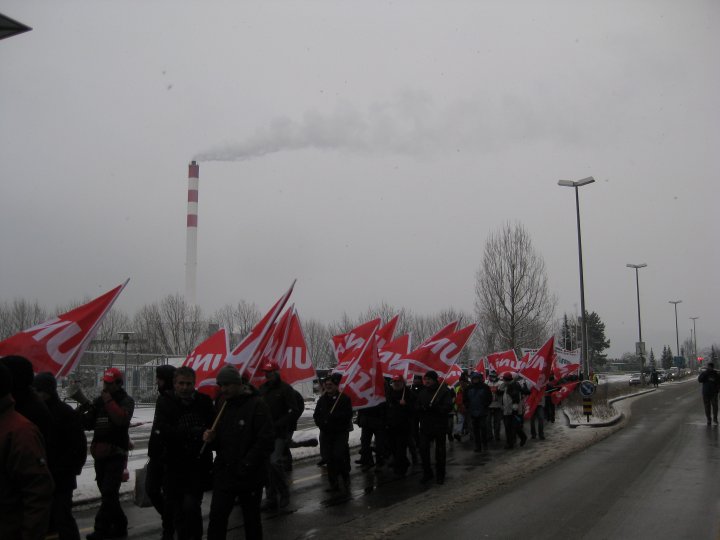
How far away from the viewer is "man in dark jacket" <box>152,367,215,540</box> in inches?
231

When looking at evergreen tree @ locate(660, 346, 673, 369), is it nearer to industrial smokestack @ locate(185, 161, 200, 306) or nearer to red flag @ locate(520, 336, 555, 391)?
industrial smokestack @ locate(185, 161, 200, 306)

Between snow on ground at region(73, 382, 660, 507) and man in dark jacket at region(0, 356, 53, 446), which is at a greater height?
man in dark jacket at region(0, 356, 53, 446)

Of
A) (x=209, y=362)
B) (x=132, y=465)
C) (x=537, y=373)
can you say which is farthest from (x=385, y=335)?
(x=209, y=362)

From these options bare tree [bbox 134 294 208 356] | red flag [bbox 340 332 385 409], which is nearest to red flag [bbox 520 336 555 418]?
red flag [bbox 340 332 385 409]

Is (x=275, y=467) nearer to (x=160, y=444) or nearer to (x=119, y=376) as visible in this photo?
(x=119, y=376)

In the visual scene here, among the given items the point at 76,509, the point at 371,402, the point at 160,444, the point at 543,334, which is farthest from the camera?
the point at 543,334

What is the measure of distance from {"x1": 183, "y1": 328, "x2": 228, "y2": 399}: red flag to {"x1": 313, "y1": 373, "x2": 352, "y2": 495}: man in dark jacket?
1.95m

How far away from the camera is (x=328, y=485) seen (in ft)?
35.2

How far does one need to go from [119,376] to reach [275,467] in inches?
99.3

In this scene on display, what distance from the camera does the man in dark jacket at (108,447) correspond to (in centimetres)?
724

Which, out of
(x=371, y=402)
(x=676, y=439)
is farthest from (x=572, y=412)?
(x=371, y=402)

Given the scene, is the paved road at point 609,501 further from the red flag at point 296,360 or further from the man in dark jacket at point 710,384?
the man in dark jacket at point 710,384

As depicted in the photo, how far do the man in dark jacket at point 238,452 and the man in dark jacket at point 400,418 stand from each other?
605 cm

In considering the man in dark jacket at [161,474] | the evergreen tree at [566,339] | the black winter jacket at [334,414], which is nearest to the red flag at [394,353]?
the black winter jacket at [334,414]
